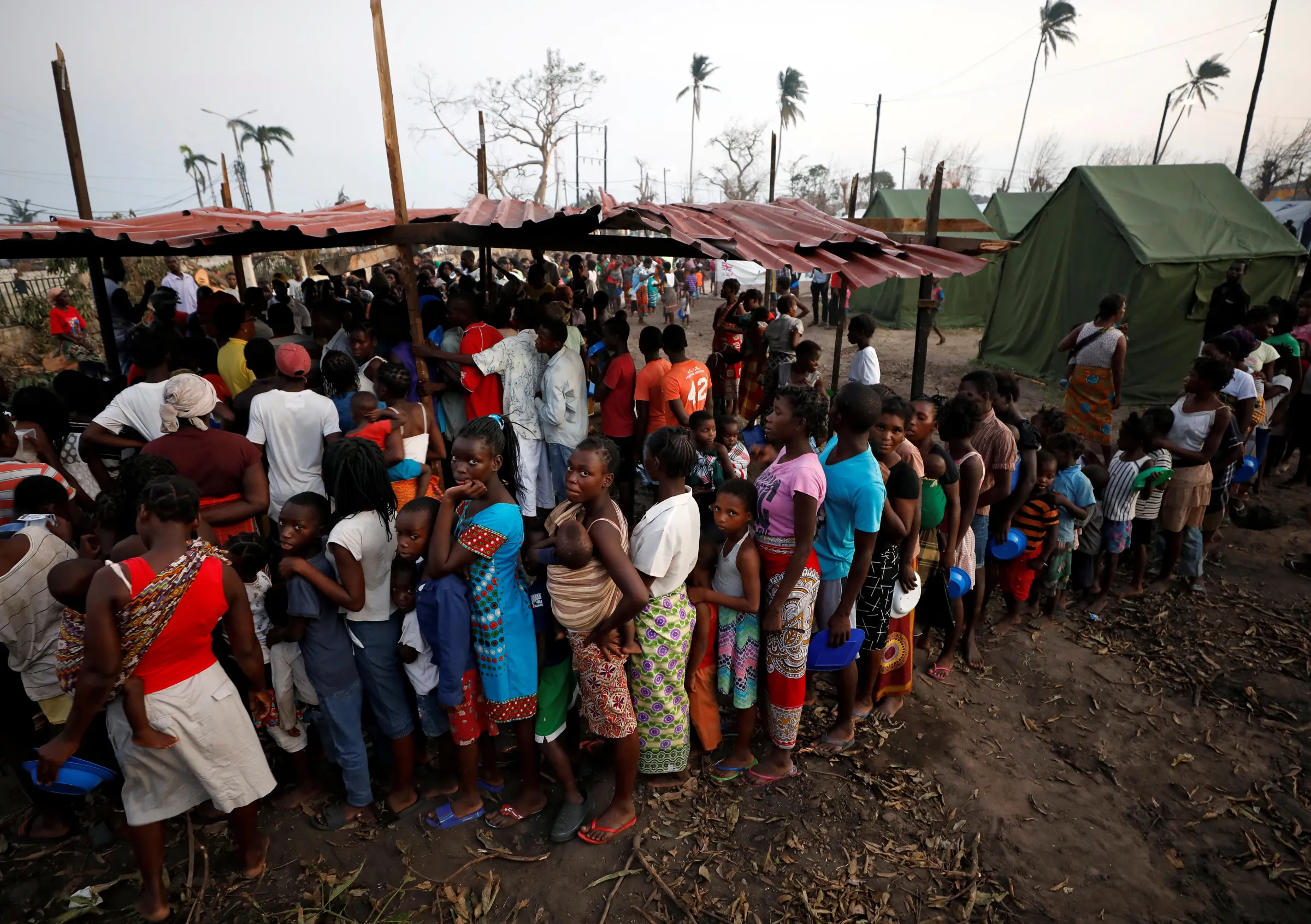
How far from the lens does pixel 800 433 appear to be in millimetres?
3062

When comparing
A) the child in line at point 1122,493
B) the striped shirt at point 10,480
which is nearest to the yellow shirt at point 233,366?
the striped shirt at point 10,480

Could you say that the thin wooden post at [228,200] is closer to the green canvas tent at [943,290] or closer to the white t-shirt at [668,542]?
the white t-shirt at [668,542]

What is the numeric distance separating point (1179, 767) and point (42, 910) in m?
5.55

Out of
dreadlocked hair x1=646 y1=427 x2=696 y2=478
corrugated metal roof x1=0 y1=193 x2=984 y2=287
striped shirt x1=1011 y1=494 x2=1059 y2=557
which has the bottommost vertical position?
striped shirt x1=1011 y1=494 x2=1059 y2=557

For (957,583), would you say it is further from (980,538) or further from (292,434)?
(292,434)

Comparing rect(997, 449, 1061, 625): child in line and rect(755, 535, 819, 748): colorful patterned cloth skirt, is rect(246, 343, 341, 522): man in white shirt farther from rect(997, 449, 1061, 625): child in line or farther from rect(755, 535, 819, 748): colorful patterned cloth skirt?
rect(997, 449, 1061, 625): child in line

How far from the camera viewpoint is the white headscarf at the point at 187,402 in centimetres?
328

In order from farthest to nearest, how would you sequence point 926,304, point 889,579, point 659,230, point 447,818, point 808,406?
point 926,304 < point 659,230 < point 889,579 < point 447,818 < point 808,406

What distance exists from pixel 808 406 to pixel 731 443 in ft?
5.75

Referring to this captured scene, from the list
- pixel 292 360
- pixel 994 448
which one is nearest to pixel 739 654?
pixel 994 448

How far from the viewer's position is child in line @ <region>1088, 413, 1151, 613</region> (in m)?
4.84

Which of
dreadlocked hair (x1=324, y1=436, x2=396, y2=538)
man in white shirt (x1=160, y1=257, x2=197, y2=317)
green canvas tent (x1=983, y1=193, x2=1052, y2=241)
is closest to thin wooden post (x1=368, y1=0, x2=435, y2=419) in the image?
dreadlocked hair (x1=324, y1=436, x2=396, y2=538)

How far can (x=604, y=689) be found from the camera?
116 inches

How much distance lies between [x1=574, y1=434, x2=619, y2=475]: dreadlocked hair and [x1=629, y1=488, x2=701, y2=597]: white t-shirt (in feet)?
0.83
